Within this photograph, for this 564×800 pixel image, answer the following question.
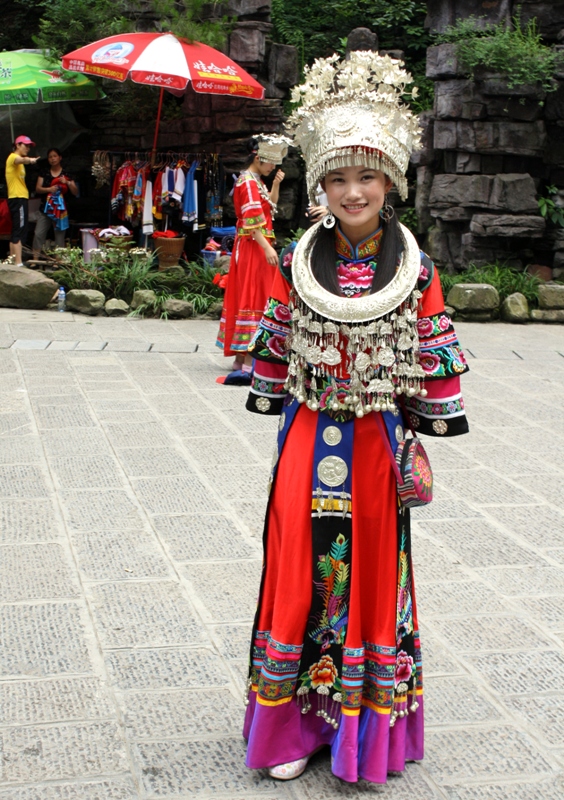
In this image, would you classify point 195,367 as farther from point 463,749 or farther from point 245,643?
point 463,749

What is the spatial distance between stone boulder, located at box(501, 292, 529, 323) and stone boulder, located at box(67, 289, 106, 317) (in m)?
4.38

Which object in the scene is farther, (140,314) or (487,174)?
(487,174)

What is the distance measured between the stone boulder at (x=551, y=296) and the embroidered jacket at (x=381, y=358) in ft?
28.2

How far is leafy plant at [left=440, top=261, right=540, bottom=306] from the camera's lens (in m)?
11.2

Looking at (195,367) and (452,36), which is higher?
(452,36)

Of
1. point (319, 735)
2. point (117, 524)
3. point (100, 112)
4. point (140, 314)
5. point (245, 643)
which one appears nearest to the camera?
point (319, 735)

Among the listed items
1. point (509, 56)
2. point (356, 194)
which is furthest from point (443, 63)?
point (356, 194)

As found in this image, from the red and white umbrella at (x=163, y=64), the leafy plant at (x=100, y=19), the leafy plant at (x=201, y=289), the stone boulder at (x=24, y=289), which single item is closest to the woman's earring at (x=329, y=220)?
the leafy plant at (x=201, y=289)

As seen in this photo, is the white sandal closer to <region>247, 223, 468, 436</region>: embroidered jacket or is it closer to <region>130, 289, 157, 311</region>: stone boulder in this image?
<region>247, 223, 468, 436</region>: embroidered jacket

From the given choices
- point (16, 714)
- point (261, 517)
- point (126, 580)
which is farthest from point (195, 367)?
point (16, 714)

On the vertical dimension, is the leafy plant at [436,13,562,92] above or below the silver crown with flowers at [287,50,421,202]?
above

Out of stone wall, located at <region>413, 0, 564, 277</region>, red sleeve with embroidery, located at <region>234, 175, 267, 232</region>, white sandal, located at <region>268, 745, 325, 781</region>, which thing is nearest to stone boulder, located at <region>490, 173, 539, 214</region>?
stone wall, located at <region>413, 0, 564, 277</region>

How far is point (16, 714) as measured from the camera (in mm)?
2953

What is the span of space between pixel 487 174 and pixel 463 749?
385 inches
